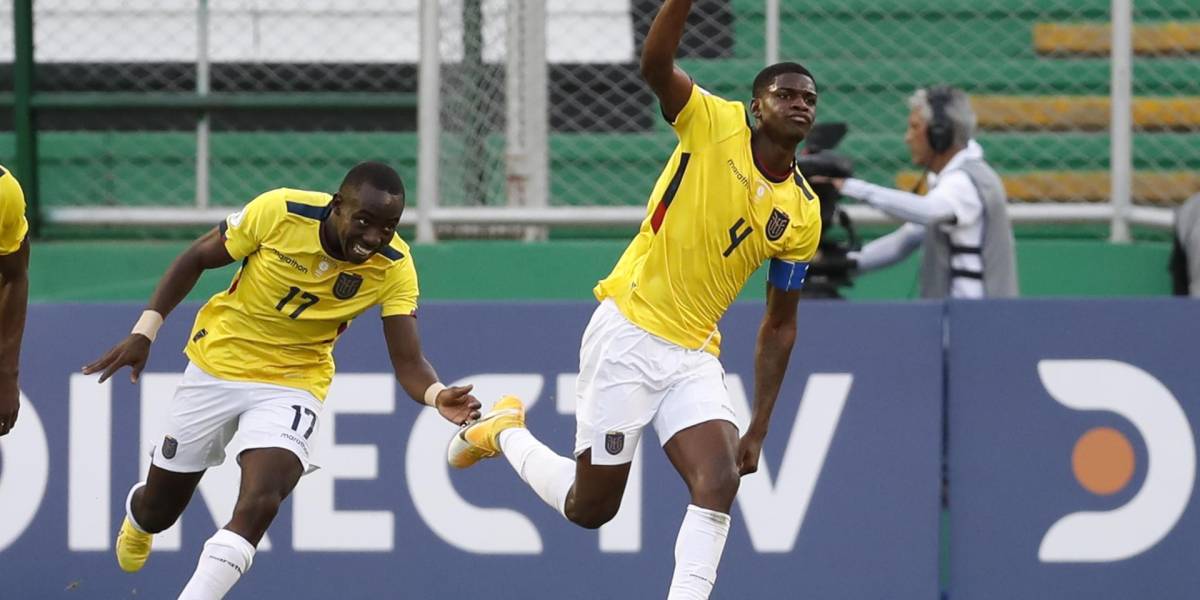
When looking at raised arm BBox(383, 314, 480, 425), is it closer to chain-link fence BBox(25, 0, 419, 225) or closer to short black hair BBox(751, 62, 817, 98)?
short black hair BBox(751, 62, 817, 98)

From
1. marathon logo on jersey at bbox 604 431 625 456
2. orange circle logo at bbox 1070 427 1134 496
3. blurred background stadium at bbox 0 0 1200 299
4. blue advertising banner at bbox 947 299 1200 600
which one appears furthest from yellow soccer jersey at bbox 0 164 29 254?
orange circle logo at bbox 1070 427 1134 496

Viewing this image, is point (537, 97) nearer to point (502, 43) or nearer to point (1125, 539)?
point (502, 43)

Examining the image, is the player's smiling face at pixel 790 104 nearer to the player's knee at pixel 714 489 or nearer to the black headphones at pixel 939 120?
the player's knee at pixel 714 489

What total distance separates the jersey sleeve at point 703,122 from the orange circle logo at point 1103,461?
2458 mm

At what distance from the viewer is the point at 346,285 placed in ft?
21.0

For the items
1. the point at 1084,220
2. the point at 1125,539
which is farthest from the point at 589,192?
the point at 1125,539

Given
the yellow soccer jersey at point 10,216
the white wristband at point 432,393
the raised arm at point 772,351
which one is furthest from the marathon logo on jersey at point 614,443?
the yellow soccer jersey at point 10,216

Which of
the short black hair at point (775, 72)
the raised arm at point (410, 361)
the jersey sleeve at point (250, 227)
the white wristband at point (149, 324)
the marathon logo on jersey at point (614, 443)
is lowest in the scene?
the marathon logo on jersey at point (614, 443)

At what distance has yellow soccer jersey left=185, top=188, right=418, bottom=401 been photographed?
6.36m

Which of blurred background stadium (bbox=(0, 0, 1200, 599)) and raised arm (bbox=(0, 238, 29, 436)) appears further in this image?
blurred background stadium (bbox=(0, 0, 1200, 599))

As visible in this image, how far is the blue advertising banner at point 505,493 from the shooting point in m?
7.57

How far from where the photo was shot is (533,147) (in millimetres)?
9070

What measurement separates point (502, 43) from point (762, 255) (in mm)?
3454

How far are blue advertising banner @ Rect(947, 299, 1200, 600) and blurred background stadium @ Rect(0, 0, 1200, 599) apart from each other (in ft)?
0.07
